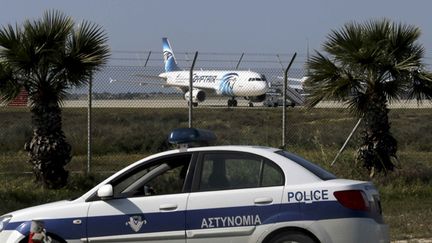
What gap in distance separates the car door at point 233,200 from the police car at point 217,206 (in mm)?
10

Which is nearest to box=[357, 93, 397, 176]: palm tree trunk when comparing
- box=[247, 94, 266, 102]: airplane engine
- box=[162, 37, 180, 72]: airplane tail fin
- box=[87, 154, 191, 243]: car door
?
box=[162, 37, 180, 72]: airplane tail fin

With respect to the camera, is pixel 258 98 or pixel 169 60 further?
pixel 258 98

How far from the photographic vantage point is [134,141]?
74.7 feet

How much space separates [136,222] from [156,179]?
1.81ft

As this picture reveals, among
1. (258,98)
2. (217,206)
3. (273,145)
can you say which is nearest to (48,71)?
(273,145)

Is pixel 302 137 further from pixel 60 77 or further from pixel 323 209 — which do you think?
pixel 323 209

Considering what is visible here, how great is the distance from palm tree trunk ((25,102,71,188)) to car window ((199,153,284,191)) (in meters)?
6.95

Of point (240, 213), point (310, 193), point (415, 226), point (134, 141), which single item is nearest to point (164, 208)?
point (240, 213)

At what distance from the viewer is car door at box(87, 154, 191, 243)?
859 centimetres

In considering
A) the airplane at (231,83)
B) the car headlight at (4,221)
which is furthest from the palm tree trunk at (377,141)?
the airplane at (231,83)

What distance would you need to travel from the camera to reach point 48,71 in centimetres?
1542

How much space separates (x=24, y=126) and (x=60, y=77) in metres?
9.54

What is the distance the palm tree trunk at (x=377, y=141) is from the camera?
53.6 feet

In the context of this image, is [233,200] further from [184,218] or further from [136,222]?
[136,222]
